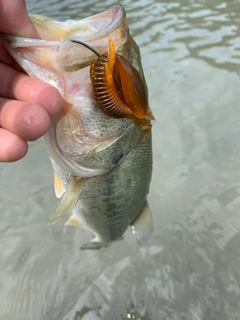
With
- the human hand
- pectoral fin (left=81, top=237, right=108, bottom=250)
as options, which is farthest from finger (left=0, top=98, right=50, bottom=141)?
pectoral fin (left=81, top=237, right=108, bottom=250)

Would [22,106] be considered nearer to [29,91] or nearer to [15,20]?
[29,91]

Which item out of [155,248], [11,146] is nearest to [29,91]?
[11,146]

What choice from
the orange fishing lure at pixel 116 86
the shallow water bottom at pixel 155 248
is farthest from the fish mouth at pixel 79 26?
the shallow water bottom at pixel 155 248

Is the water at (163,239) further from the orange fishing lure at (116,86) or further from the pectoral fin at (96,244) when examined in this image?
the orange fishing lure at (116,86)

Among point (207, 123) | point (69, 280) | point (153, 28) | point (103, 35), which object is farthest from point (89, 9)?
point (103, 35)

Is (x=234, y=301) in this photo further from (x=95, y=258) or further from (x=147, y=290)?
(x=95, y=258)

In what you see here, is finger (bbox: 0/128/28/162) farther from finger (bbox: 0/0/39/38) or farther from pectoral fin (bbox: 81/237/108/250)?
pectoral fin (bbox: 81/237/108/250)
